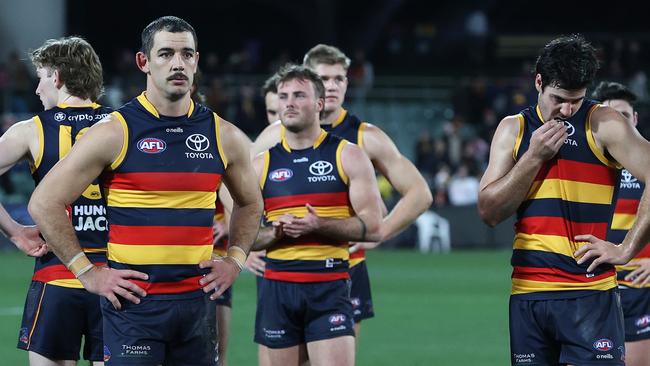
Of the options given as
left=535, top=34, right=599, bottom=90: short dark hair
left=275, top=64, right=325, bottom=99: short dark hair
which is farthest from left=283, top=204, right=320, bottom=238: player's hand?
left=535, top=34, right=599, bottom=90: short dark hair

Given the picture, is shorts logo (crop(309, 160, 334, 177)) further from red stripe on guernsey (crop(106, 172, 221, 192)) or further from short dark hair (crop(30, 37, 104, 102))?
red stripe on guernsey (crop(106, 172, 221, 192))

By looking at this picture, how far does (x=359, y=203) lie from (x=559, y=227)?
72.7 inches

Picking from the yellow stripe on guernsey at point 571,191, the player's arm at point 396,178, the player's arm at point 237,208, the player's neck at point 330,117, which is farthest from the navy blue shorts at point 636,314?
the player's arm at point 237,208

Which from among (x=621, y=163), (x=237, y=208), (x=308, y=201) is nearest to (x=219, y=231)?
(x=308, y=201)

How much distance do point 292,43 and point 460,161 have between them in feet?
42.0

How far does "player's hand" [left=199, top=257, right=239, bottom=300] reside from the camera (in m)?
5.96

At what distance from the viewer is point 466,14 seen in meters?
37.1

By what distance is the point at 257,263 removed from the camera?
8.22 metres

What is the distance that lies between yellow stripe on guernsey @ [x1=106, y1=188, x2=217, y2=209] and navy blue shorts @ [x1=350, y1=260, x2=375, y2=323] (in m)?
3.05

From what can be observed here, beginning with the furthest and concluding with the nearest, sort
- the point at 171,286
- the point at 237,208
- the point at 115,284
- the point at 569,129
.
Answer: the point at 237,208, the point at 569,129, the point at 171,286, the point at 115,284

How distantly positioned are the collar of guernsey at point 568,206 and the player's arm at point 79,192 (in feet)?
6.73

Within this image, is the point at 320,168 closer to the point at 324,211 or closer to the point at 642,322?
the point at 324,211

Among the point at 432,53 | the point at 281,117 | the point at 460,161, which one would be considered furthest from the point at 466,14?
the point at 281,117

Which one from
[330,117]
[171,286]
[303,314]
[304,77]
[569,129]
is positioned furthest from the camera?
[330,117]
